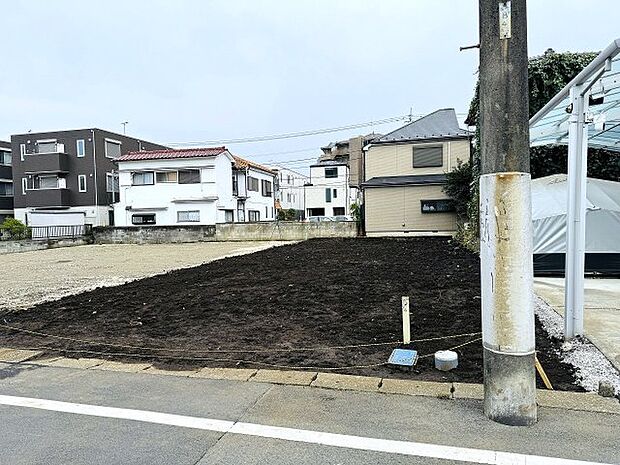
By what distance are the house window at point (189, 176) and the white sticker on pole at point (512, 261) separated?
24.2 metres

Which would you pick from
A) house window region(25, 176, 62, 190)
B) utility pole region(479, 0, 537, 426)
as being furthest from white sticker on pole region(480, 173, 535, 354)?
house window region(25, 176, 62, 190)

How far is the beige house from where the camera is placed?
1972 cm

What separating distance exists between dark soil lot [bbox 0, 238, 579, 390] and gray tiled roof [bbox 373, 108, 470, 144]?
12881 mm

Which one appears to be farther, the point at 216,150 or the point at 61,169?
the point at 61,169

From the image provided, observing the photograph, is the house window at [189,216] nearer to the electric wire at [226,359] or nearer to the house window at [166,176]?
the house window at [166,176]

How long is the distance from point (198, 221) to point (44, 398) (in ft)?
75.4

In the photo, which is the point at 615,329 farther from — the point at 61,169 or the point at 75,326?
the point at 61,169

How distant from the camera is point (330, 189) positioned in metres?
39.0

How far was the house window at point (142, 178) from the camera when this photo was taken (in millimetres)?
25812

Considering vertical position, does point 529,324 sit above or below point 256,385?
above

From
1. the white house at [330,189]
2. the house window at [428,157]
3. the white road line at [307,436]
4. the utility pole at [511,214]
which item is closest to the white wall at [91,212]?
the white house at [330,189]

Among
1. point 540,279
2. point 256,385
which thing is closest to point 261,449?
point 256,385

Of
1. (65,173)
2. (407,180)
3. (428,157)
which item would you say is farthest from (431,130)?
(65,173)

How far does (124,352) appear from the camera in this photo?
4.27 m
